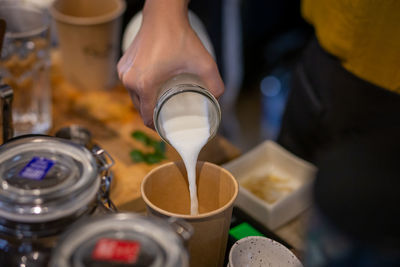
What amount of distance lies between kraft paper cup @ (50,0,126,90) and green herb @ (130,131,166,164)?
0.27m

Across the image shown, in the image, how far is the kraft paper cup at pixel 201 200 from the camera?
0.65 metres

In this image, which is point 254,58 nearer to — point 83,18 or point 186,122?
point 83,18

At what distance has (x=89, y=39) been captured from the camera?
50.4 inches

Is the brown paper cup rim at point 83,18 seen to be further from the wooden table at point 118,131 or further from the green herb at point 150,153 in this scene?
the green herb at point 150,153

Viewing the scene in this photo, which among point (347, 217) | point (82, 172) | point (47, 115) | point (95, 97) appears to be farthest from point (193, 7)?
point (347, 217)

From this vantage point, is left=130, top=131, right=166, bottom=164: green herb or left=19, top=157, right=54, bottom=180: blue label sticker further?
left=130, top=131, right=166, bottom=164: green herb

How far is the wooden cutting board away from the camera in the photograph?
3.41 ft

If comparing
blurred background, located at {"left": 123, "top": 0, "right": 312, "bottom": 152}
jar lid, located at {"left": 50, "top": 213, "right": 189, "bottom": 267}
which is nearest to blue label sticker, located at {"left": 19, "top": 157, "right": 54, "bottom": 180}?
jar lid, located at {"left": 50, "top": 213, "right": 189, "bottom": 267}

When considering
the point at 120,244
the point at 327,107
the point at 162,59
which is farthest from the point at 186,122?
the point at 327,107

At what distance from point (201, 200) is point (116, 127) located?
0.51m

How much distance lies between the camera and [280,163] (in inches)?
44.1

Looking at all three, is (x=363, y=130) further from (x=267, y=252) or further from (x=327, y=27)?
(x=267, y=252)

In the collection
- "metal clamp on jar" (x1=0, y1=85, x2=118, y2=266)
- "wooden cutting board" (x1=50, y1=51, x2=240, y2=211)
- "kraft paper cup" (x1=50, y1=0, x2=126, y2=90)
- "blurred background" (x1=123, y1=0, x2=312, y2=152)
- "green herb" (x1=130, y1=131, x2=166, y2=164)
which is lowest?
"blurred background" (x1=123, y1=0, x2=312, y2=152)

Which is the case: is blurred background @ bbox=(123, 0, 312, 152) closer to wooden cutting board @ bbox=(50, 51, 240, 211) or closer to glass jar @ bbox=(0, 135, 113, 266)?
wooden cutting board @ bbox=(50, 51, 240, 211)
